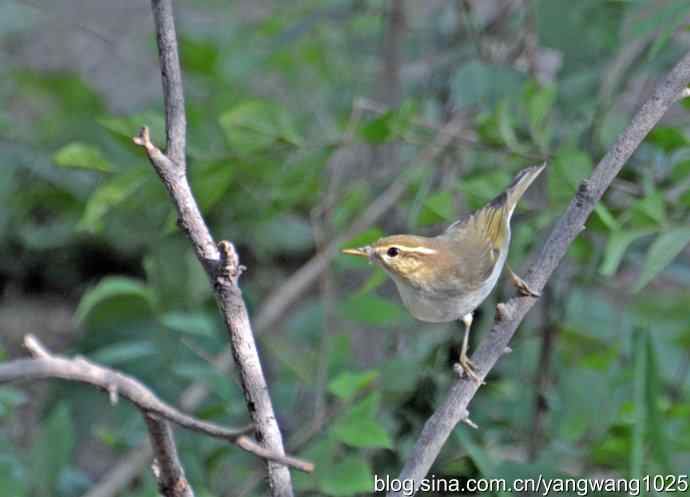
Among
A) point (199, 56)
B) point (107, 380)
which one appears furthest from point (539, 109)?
point (199, 56)

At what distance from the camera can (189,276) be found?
2.95 meters

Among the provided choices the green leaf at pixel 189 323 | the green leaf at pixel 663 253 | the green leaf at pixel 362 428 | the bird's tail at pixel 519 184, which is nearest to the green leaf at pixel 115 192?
the green leaf at pixel 189 323

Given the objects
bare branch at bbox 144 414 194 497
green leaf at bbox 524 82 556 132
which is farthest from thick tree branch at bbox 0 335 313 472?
green leaf at bbox 524 82 556 132

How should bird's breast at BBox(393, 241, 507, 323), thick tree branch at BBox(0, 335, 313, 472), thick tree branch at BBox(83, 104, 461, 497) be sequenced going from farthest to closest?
thick tree branch at BBox(83, 104, 461, 497), bird's breast at BBox(393, 241, 507, 323), thick tree branch at BBox(0, 335, 313, 472)

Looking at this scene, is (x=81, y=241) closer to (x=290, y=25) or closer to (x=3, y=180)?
(x=3, y=180)

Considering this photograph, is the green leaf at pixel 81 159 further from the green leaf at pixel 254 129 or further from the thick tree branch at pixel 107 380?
the thick tree branch at pixel 107 380

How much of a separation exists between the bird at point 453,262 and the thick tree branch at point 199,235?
54cm

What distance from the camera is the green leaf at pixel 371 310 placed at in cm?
228

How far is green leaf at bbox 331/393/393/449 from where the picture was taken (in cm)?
189

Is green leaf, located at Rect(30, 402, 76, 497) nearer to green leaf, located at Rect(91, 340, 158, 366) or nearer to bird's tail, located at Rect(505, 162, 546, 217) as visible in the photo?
green leaf, located at Rect(91, 340, 158, 366)

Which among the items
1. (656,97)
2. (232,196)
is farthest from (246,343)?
(232,196)

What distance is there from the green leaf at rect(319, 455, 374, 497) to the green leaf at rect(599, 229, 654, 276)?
59cm

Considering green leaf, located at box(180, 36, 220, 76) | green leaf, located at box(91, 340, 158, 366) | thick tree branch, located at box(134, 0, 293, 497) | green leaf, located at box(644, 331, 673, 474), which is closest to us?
thick tree branch, located at box(134, 0, 293, 497)

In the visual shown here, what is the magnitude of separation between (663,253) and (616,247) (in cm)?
13
